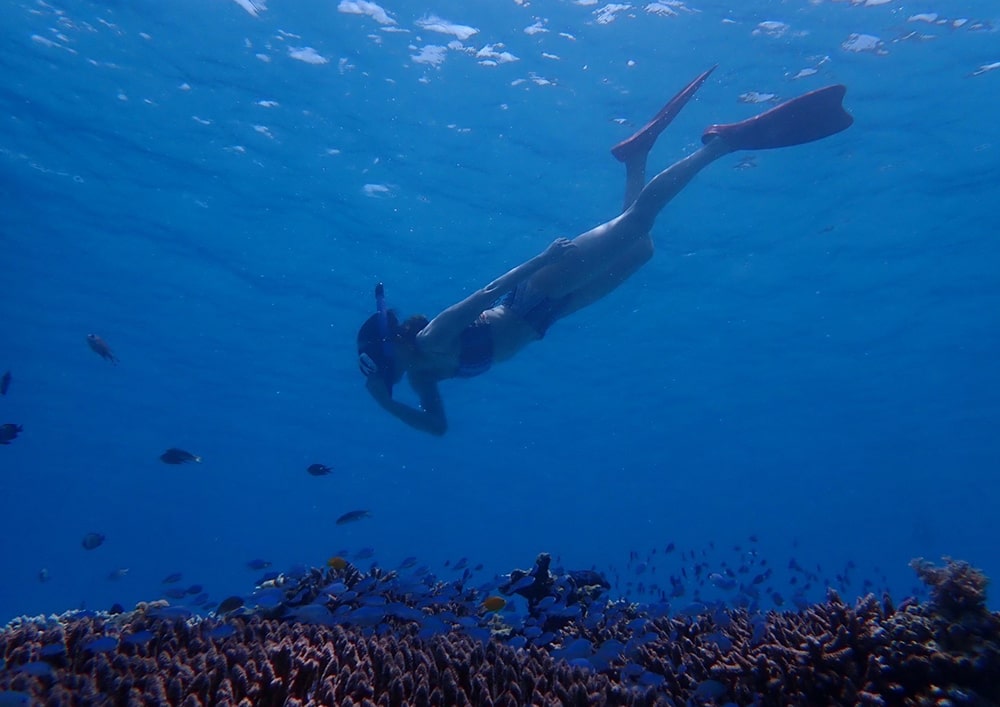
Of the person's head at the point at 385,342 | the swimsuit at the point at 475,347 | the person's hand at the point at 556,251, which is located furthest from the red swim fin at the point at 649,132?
the person's head at the point at 385,342

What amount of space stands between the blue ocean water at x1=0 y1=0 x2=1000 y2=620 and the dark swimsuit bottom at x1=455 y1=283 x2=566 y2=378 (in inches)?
185

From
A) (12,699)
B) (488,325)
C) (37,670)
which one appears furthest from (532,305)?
(12,699)

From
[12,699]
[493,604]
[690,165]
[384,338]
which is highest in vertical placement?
[690,165]

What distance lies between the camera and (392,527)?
98.4 m

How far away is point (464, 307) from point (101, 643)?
670 centimetres

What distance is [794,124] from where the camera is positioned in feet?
34.6

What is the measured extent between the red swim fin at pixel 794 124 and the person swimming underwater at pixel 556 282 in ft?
0.06

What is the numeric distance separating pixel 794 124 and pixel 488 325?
6646mm

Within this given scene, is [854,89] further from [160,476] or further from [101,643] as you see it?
[160,476]

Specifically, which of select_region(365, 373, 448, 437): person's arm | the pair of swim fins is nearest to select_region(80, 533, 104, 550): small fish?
select_region(365, 373, 448, 437): person's arm

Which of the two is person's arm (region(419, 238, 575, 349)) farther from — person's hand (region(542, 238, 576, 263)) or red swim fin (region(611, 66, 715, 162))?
red swim fin (region(611, 66, 715, 162))

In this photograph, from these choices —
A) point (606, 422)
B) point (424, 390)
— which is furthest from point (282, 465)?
point (424, 390)

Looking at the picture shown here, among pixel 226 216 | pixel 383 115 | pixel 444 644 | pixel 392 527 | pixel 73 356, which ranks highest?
pixel 383 115

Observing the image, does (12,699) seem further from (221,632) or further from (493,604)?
(493,604)
